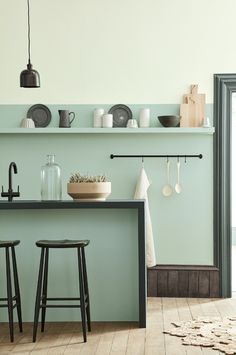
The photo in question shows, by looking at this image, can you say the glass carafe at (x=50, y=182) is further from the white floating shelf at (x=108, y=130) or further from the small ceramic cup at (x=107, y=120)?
the small ceramic cup at (x=107, y=120)

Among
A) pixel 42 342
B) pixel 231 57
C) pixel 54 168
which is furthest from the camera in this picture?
pixel 231 57

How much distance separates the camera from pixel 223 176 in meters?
6.84

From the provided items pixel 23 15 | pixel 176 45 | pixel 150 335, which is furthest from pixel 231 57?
pixel 150 335

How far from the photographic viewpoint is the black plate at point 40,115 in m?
6.88

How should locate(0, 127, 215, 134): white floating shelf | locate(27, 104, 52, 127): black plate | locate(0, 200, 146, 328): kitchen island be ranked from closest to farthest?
1. locate(0, 200, 146, 328): kitchen island
2. locate(0, 127, 215, 134): white floating shelf
3. locate(27, 104, 52, 127): black plate

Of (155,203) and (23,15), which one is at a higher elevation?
(23,15)

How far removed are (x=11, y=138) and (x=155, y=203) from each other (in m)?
1.50

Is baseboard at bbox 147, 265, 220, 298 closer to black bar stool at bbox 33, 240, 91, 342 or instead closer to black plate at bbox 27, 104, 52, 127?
black bar stool at bbox 33, 240, 91, 342

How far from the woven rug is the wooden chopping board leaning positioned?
6.27 ft

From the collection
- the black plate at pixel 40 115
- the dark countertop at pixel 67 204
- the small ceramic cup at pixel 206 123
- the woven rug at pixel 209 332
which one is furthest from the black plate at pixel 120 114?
the woven rug at pixel 209 332

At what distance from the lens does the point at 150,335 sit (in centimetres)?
527

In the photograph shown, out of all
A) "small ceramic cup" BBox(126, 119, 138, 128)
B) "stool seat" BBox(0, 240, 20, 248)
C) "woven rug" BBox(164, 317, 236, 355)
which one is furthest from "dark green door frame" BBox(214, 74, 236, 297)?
"stool seat" BBox(0, 240, 20, 248)

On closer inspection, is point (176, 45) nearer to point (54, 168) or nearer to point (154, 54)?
point (154, 54)

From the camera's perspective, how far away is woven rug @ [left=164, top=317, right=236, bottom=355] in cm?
496
